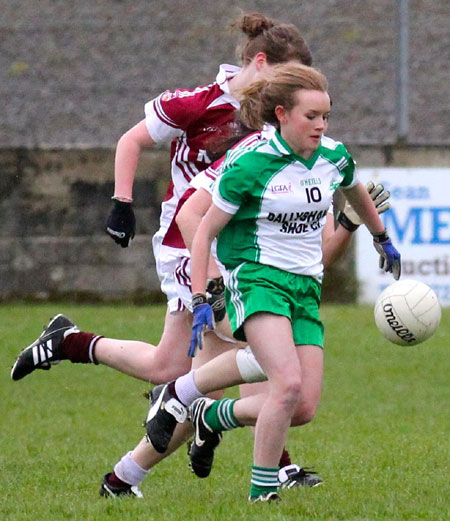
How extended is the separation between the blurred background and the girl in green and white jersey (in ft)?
26.7

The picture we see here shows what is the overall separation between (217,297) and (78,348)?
124 cm

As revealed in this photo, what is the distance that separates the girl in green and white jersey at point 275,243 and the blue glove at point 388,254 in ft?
2.02

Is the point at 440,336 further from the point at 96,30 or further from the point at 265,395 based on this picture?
the point at 96,30

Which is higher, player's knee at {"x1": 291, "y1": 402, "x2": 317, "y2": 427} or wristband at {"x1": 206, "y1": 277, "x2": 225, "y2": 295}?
wristband at {"x1": 206, "y1": 277, "x2": 225, "y2": 295}

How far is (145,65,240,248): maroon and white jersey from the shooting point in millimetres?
5625

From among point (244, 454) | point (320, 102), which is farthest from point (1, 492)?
point (320, 102)

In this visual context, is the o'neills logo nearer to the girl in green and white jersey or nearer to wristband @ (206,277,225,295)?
the girl in green and white jersey

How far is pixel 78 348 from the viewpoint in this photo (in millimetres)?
6020

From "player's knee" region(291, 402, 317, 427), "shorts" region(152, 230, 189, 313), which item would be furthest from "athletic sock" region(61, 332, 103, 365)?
"player's knee" region(291, 402, 317, 427)

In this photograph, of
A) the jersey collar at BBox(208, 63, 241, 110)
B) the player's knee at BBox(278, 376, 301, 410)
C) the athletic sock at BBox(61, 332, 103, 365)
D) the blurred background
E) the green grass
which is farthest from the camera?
the blurred background

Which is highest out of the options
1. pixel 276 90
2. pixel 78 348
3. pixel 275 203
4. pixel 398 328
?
pixel 276 90

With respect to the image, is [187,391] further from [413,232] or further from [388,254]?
[413,232]

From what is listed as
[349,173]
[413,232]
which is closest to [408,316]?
[349,173]

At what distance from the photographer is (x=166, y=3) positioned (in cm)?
1777
